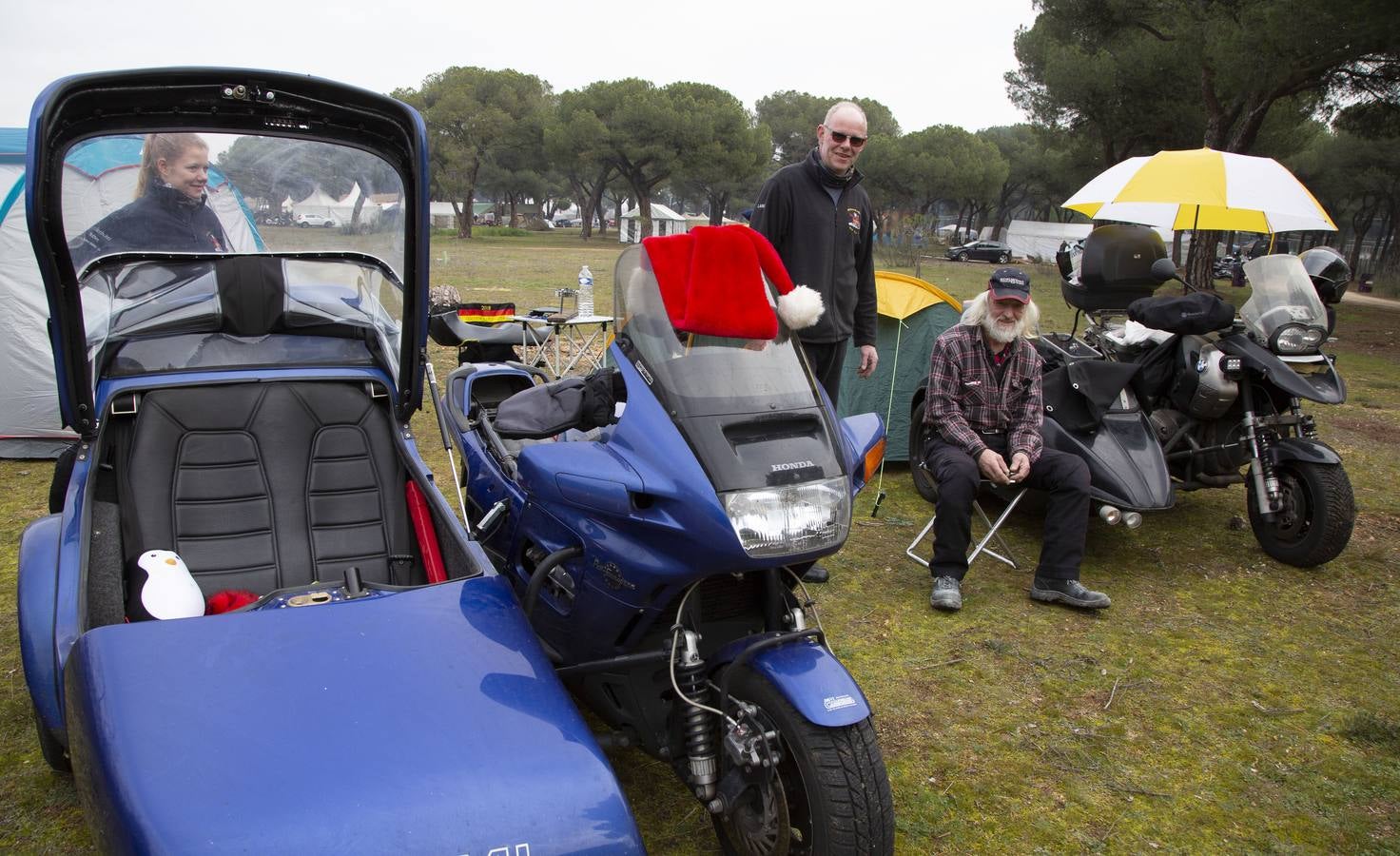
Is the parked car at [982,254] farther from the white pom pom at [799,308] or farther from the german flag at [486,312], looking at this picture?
the white pom pom at [799,308]

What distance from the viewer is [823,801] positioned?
2115mm

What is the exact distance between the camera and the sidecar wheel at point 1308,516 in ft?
15.4

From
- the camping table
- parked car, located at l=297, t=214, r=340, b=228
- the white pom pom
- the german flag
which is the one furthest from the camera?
the camping table

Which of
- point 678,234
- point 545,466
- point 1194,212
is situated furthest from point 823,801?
point 1194,212

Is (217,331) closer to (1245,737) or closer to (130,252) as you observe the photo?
(130,252)

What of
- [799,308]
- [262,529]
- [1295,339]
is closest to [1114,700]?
[799,308]

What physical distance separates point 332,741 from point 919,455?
4.56 m

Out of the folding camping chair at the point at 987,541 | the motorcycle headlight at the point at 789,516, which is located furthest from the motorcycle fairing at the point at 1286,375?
the motorcycle headlight at the point at 789,516

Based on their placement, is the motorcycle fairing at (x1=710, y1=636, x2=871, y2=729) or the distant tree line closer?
the motorcycle fairing at (x1=710, y1=636, x2=871, y2=729)

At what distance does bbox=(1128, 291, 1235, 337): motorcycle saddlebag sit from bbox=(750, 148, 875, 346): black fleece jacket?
75.1 inches

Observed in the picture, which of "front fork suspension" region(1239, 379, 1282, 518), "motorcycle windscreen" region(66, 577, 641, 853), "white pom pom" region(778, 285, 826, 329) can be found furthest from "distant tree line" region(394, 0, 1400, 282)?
"motorcycle windscreen" region(66, 577, 641, 853)

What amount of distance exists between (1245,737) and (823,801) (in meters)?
2.16

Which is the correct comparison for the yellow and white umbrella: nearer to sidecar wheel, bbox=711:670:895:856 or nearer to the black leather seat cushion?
sidecar wheel, bbox=711:670:895:856

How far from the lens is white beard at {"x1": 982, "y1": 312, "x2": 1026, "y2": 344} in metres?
4.53
